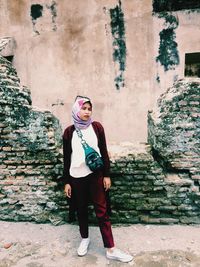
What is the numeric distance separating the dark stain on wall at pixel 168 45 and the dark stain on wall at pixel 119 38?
80 cm

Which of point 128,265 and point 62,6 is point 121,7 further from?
point 128,265

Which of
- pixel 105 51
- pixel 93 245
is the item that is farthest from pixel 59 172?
pixel 105 51

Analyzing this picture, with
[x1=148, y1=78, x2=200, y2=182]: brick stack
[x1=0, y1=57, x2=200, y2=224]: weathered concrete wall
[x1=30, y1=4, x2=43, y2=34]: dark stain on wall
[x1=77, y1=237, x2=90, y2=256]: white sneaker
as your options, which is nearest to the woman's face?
[x1=0, y1=57, x2=200, y2=224]: weathered concrete wall

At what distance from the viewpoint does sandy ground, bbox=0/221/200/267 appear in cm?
342

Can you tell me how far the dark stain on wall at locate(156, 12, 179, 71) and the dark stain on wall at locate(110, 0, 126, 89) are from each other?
31.7 inches

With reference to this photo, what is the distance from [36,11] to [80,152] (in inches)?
213

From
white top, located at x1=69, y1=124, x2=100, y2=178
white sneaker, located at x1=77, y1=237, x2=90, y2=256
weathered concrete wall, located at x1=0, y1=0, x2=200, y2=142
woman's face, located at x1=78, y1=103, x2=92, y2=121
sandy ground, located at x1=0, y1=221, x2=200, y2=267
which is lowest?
sandy ground, located at x1=0, y1=221, x2=200, y2=267

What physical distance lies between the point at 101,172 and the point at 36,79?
5.03 meters

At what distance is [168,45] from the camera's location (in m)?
7.24

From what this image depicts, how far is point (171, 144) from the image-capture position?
3.96 meters

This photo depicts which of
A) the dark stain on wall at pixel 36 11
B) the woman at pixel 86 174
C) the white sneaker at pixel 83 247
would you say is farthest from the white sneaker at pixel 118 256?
the dark stain on wall at pixel 36 11

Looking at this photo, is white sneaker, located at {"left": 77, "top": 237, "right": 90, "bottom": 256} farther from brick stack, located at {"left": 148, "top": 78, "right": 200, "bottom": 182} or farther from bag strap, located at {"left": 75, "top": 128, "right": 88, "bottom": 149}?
Result: brick stack, located at {"left": 148, "top": 78, "right": 200, "bottom": 182}

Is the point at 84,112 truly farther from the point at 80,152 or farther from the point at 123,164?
the point at 123,164

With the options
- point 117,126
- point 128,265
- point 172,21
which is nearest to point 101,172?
point 128,265
